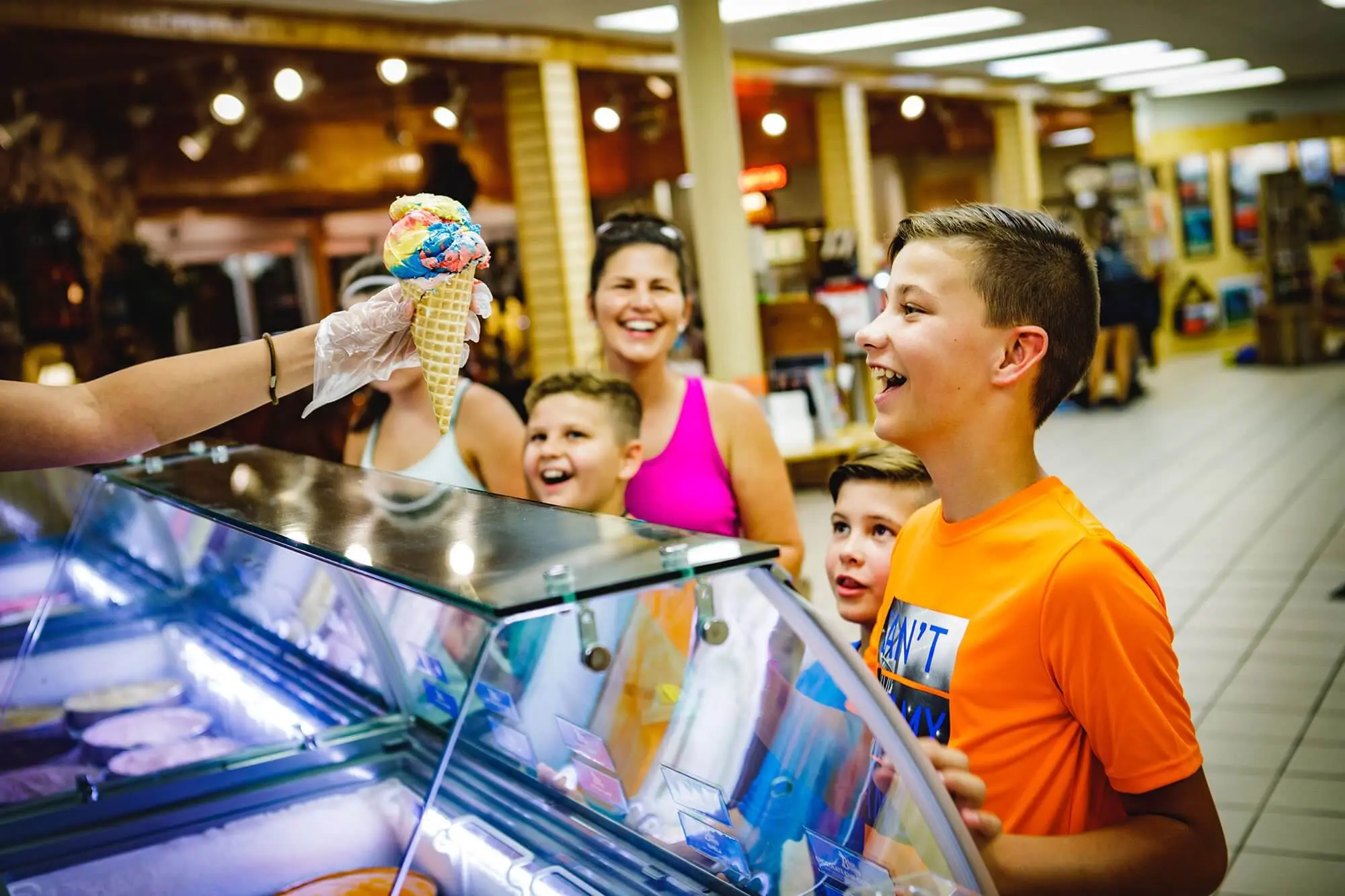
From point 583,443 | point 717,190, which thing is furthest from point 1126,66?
point 583,443

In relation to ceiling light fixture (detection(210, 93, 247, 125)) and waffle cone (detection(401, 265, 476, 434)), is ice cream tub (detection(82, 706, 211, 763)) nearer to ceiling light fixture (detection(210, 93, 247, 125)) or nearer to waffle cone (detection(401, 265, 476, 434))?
waffle cone (detection(401, 265, 476, 434))

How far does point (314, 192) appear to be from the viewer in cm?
965

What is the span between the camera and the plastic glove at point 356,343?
172 centimetres

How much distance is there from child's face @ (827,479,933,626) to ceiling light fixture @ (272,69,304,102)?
7178 mm

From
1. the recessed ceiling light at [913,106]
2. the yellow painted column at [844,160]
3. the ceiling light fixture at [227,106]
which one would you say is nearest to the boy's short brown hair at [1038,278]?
the ceiling light fixture at [227,106]

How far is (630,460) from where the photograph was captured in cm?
263

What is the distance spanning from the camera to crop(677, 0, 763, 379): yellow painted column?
6457mm

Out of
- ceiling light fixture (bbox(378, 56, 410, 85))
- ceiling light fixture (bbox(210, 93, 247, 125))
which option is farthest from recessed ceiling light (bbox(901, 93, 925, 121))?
ceiling light fixture (bbox(210, 93, 247, 125))

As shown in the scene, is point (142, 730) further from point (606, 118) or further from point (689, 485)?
point (606, 118)

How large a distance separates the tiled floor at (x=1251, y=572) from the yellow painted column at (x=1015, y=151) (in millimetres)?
4582

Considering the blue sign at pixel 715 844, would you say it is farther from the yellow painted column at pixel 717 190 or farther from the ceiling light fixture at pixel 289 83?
the ceiling light fixture at pixel 289 83

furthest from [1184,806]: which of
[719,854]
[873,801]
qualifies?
[719,854]

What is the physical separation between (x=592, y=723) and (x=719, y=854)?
303 mm

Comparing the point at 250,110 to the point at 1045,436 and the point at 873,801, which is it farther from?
the point at 873,801
